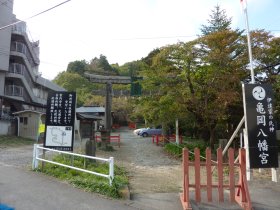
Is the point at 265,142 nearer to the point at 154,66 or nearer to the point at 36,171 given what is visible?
the point at 36,171

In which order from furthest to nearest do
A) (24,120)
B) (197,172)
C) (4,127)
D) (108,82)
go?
1. (24,120)
2. (4,127)
3. (108,82)
4. (197,172)

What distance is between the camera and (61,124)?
38.1 feet

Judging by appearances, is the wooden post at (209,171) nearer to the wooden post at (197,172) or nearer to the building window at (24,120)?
the wooden post at (197,172)

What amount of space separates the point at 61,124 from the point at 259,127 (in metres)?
6.58

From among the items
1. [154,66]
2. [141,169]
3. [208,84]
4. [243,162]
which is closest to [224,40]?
[208,84]

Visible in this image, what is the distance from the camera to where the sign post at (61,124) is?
11500 mm

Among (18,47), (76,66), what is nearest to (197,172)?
(18,47)

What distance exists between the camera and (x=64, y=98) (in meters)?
11.8

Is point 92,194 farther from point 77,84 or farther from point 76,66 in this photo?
point 76,66

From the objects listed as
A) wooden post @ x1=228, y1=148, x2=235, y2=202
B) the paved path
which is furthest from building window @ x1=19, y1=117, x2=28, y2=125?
wooden post @ x1=228, y1=148, x2=235, y2=202

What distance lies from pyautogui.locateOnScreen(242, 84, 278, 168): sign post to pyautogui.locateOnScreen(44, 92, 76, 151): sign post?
5889 mm

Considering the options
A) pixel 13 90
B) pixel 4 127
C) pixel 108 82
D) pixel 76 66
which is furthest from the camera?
pixel 76 66

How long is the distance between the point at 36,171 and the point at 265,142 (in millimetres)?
7278

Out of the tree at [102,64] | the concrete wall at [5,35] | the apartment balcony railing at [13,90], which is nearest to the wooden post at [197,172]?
the concrete wall at [5,35]
